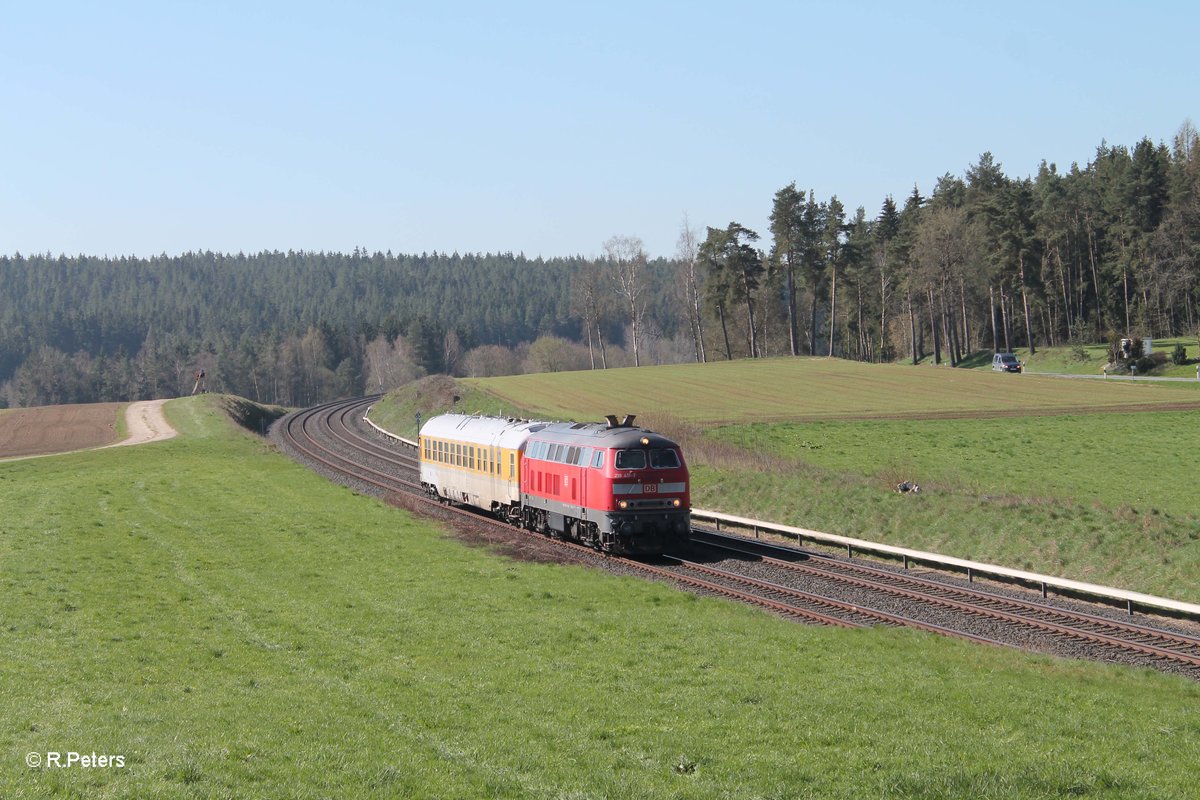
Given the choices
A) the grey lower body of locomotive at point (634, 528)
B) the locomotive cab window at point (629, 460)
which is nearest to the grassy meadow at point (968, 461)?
the grey lower body of locomotive at point (634, 528)

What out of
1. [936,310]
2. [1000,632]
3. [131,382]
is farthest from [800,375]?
[131,382]

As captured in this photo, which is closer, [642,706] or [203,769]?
[203,769]

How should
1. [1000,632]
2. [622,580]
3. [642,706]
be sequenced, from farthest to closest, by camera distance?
[622,580] → [1000,632] → [642,706]

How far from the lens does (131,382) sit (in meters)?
166

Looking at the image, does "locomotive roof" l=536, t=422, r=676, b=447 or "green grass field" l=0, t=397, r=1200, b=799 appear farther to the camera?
"locomotive roof" l=536, t=422, r=676, b=447

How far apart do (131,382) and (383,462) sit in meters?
125

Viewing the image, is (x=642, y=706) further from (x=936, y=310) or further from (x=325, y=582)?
(x=936, y=310)

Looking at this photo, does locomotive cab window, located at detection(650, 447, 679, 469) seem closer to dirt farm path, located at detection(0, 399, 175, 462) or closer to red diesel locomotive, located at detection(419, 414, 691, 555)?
red diesel locomotive, located at detection(419, 414, 691, 555)

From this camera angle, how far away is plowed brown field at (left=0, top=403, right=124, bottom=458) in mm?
61969

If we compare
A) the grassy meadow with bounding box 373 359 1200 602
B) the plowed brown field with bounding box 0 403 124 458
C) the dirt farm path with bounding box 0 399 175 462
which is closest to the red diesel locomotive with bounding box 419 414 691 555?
the grassy meadow with bounding box 373 359 1200 602

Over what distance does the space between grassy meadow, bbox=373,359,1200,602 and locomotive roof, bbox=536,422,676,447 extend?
672 centimetres

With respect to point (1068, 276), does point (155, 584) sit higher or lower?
lower

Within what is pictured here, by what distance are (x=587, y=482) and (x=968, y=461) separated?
17.4 m

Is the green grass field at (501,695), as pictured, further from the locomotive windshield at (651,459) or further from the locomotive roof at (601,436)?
the locomotive roof at (601,436)
